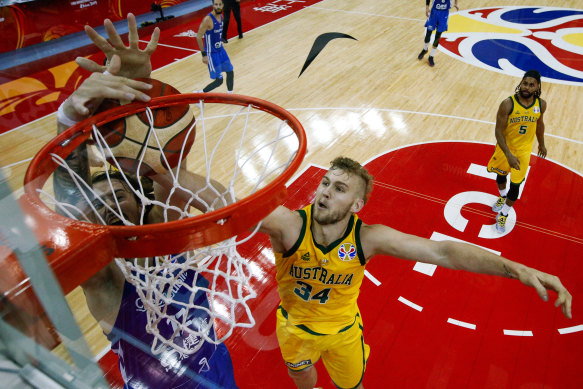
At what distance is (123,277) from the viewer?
1933 millimetres

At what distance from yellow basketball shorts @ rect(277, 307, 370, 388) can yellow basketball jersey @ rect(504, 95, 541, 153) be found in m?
2.53

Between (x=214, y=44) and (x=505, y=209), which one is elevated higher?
(x=214, y=44)

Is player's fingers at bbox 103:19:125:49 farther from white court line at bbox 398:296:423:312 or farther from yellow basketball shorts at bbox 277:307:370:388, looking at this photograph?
white court line at bbox 398:296:423:312

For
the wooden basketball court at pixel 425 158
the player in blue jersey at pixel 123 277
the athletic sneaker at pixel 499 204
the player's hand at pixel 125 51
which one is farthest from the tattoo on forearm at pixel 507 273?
the athletic sneaker at pixel 499 204

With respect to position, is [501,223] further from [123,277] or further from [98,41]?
[98,41]

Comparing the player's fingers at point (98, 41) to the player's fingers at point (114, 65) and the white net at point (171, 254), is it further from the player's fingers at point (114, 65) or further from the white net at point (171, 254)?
the white net at point (171, 254)

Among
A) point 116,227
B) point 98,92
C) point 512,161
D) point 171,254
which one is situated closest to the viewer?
point 116,227

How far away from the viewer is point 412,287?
3715 millimetres

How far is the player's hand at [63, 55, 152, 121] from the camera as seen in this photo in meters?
1.67

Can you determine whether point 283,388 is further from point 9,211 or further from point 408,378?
point 9,211

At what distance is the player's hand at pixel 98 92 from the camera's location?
1670mm

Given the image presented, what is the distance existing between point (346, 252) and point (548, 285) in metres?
0.92

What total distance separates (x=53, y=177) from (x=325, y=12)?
1088cm

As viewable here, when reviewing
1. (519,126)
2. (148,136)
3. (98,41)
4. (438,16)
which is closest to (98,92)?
(98,41)
